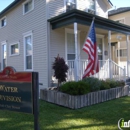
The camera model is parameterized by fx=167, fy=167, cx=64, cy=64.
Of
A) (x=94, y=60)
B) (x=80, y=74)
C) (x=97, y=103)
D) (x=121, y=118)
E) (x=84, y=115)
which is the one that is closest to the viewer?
(x=121, y=118)

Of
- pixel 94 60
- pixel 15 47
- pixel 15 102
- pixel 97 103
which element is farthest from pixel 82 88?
pixel 15 47

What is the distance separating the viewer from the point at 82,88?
6020 mm

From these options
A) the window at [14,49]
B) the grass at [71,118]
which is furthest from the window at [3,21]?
the grass at [71,118]

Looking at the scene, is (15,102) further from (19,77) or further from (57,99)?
(57,99)

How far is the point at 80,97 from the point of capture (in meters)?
5.82

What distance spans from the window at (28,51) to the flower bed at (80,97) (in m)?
3.30

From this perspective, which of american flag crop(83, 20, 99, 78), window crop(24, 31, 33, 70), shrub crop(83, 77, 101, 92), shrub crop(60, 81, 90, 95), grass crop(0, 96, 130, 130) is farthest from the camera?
window crop(24, 31, 33, 70)

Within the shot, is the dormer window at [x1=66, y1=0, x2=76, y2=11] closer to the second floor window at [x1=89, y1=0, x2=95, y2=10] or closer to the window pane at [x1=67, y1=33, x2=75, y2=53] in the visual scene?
the window pane at [x1=67, y1=33, x2=75, y2=53]

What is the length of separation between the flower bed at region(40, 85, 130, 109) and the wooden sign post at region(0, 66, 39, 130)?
2.99 meters

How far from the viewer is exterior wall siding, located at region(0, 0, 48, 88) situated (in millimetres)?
8734

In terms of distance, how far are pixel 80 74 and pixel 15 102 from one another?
552 cm

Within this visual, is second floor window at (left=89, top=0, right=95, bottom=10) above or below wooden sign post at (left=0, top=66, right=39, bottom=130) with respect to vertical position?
above

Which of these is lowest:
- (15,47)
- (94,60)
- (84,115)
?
(84,115)

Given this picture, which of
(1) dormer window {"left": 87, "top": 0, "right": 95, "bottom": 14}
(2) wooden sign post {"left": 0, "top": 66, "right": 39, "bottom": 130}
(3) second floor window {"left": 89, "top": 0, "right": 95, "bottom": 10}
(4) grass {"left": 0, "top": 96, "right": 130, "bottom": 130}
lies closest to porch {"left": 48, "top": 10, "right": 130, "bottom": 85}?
(1) dormer window {"left": 87, "top": 0, "right": 95, "bottom": 14}
